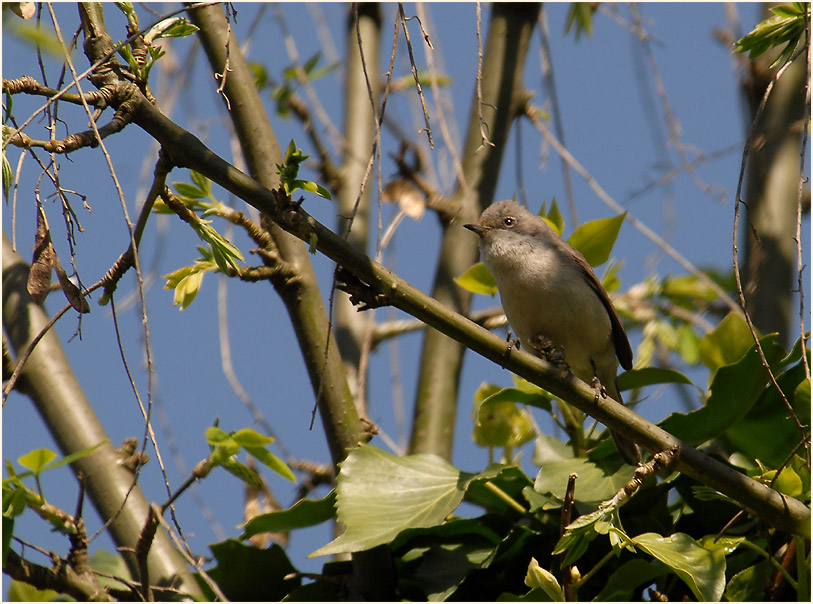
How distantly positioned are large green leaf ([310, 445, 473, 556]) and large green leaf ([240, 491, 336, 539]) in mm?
101

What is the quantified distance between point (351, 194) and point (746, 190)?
6.65 feet

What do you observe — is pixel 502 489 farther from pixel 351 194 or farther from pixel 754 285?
pixel 351 194

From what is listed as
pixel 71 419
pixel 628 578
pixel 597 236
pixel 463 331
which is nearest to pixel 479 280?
pixel 597 236

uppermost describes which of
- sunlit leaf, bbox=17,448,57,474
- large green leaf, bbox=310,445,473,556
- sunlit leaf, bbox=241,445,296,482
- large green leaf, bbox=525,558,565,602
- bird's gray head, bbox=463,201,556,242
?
bird's gray head, bbox=463,201,556,242

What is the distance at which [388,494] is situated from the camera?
265 centimetres

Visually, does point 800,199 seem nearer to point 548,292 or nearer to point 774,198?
point 548,292

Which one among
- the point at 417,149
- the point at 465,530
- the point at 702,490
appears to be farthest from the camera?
the point at 417,149

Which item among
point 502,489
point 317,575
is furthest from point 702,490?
point 317,575

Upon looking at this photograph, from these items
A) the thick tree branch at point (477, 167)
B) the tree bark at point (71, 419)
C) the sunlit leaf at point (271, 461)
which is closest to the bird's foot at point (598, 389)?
the thick tree branch at point (477, 167)

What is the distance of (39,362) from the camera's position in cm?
325

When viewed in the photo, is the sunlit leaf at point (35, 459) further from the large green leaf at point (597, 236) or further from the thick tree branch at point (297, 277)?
the large green leaf at point (597, 236)

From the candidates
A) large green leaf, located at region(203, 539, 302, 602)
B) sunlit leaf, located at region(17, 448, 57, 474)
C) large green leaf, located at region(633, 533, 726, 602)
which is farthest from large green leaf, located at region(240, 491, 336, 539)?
large green leaf, located at region(633, 533, 726, 602)

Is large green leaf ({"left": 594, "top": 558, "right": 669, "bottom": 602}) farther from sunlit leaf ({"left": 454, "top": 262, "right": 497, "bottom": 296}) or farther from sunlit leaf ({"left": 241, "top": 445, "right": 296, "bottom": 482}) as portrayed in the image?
sunlit leaf ({"left": 454, "top": 262, "right": 497, "bottom": 296})

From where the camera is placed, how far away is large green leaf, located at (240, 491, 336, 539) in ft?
8.72
